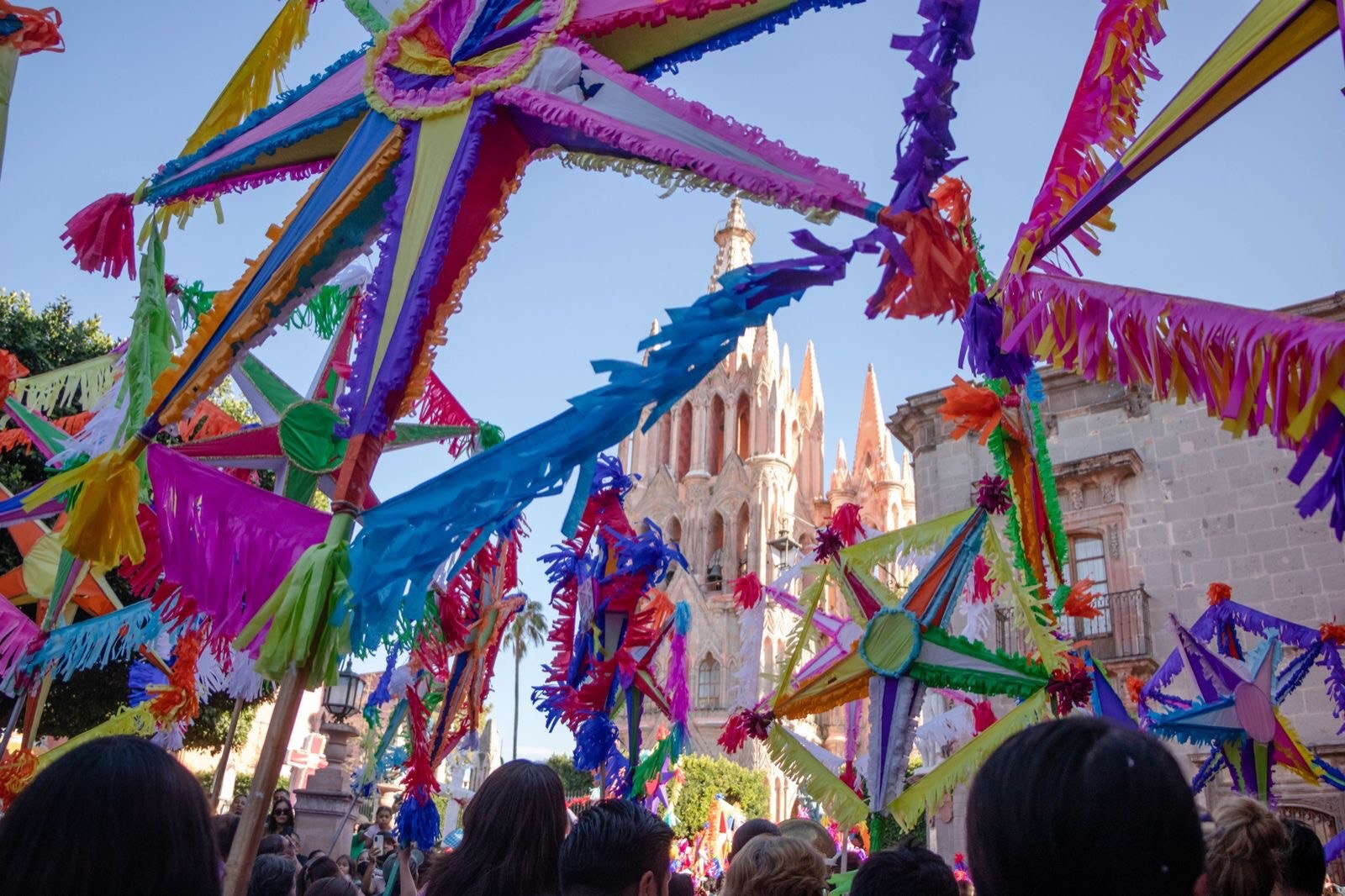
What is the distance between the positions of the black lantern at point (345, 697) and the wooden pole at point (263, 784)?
13.3 ft

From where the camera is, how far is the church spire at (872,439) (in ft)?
143

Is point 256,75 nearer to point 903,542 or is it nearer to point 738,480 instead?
point 903,542

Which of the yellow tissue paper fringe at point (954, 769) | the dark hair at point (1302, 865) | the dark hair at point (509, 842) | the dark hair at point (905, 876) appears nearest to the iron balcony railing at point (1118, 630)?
the yellow tissue paper fringe at point (954, 769)

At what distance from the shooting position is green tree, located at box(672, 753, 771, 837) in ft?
96.9

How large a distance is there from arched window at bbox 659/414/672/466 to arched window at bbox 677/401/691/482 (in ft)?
1.11

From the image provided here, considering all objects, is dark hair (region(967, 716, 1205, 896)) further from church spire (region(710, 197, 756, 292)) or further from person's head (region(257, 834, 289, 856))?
church spire (region(710, 197, 756, 292))

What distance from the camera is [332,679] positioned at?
366 centimetres

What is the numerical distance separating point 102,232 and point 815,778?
5.11 metres

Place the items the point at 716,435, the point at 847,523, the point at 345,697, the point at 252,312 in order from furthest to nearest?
the point at 716,435
the point at 345,697
the point at 847,523
the point at 252,312

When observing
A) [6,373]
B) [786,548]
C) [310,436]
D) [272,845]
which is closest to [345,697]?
[310,436]

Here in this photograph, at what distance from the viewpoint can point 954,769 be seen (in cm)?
523

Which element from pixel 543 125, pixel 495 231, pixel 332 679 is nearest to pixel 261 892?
pixel 332 679

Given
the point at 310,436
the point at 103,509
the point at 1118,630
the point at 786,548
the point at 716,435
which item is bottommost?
the point at 103,509

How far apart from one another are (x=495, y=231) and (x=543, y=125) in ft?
1.74
